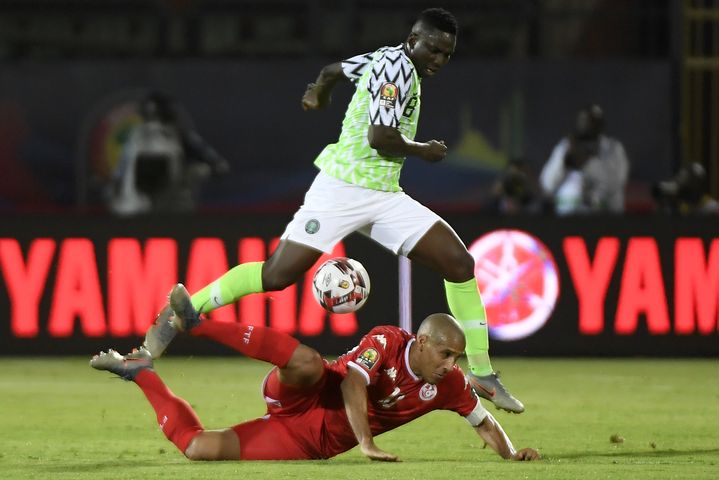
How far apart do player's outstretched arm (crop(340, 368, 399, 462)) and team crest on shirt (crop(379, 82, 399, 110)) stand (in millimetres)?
1709

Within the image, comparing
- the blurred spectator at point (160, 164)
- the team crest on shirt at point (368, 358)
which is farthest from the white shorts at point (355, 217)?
the blurred spectator at point (160, 164)

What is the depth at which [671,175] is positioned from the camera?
58.0 feet

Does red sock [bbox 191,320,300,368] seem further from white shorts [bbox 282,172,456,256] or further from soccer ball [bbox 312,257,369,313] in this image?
white shorts [bbox 282,172,456,256]

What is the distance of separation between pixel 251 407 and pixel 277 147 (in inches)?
301

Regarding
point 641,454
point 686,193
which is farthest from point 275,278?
point 686,193

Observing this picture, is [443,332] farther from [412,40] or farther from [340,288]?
[412,40]

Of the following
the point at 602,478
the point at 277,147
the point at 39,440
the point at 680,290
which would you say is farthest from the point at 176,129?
the point at 602,478

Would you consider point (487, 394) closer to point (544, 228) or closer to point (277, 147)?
point (544, 228)

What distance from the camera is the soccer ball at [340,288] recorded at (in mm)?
8680

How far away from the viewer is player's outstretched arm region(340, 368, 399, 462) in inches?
290

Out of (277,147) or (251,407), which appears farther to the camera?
(277,147)

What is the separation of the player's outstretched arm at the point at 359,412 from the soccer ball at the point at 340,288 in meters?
1.09

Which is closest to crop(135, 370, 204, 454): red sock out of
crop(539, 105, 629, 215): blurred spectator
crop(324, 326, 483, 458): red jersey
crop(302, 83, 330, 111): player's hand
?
crop(324, 326, 483, 458): red jersey

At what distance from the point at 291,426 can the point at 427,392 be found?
0.69m
